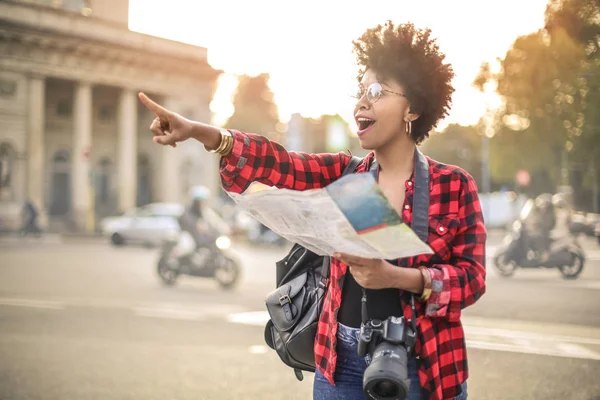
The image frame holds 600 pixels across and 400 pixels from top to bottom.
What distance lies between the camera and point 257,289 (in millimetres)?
12367

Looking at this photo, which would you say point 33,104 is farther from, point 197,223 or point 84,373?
point 84,373

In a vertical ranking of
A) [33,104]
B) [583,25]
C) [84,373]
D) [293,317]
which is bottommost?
[84,373]

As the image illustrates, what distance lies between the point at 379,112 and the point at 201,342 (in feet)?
17.3

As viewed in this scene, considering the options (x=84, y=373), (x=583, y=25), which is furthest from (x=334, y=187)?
(x=84, y=373)

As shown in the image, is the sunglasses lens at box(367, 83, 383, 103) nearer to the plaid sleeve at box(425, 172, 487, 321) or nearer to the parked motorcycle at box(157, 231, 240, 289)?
the plaid sleeve at box(425, 172, 487, 321)

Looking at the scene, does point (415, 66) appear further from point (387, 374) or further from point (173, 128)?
point (387, 374)

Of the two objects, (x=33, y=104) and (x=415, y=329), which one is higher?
(x=33, y=104)

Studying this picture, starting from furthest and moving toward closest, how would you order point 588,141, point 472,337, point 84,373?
point 472,337 → point 84,373 → point 588,141

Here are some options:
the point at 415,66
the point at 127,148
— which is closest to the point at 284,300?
the point at 415,66

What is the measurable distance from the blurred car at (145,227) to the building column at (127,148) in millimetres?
14105

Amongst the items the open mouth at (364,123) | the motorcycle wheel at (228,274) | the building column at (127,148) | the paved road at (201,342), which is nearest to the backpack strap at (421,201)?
the open mouth at (364,123)

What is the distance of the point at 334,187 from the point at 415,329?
67cm

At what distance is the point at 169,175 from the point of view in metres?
43.2

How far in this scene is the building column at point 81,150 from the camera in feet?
128
